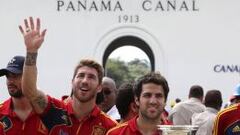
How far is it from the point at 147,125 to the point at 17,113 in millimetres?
1065

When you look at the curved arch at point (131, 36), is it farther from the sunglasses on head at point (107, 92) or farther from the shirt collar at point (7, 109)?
the shirt collar at point (7, 109)

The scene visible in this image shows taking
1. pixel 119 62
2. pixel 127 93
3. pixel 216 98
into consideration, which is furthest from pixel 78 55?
pixel 119 62

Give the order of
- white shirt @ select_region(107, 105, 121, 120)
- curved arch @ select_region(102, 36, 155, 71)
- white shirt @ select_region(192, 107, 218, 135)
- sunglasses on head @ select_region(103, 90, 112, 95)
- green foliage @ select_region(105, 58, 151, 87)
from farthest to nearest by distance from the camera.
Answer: green foliage @ select_region(105, 58, 151, 87)
curved arch @ select_region(102, 36, 155, 71)
white shirt @ select_region(192, 107, 218, 135)
sunglasses on head @ select_region(103, 90, 112, 95)
white shirt @ select_region(107, 105, 121, 120)

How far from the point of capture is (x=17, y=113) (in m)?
5.25

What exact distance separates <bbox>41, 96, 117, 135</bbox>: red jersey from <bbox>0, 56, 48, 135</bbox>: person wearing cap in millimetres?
150

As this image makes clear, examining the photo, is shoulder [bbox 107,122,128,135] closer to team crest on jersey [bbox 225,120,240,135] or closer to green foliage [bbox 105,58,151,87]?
team crest on jersey [bbox 225,120,240,135]

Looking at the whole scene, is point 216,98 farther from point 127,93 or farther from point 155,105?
point 155,105

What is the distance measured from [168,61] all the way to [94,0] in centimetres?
262

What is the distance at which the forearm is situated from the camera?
4.75 m

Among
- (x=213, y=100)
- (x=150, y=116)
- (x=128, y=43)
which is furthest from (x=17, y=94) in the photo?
(x=128, y=43)

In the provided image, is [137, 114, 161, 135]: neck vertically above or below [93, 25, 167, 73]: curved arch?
below

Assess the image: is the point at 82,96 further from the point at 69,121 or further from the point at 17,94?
the point at 17,94

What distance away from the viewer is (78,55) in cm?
1938

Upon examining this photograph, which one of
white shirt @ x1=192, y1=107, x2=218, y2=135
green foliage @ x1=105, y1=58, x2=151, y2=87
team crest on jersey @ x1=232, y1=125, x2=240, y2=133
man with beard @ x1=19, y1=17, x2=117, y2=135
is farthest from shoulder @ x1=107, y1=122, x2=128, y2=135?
green foliage @ x1=105, y1=58, x2=151, y2=87
